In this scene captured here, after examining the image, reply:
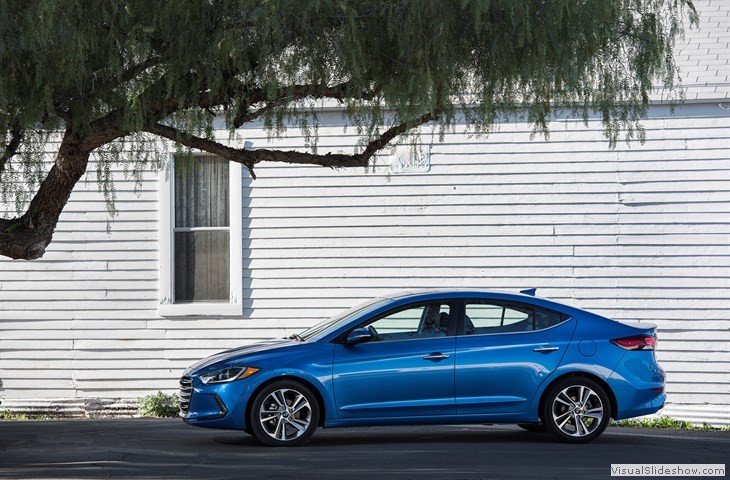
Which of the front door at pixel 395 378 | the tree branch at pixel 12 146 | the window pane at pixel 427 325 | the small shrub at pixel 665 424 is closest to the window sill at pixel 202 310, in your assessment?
the window pane at pixel 427 325

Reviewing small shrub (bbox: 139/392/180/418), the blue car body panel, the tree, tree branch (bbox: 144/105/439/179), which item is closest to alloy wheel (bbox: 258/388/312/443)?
the blue car body panel

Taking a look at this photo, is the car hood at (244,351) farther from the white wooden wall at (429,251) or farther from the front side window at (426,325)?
the white wooden wall at (429,251)

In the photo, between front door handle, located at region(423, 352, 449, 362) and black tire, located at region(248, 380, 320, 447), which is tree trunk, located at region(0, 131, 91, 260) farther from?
front door handle, located at region(423, 352, 449, 362)

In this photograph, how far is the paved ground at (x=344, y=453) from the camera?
8.78 meters

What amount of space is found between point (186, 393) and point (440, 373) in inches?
92.7

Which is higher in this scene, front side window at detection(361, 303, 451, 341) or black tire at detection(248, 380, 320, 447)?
front side window at detection(361, 303, 451, 341)

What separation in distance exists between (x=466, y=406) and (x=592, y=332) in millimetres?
1381

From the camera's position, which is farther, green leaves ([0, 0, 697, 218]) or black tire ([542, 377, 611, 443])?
black tire ([542, 377, 611, 443])

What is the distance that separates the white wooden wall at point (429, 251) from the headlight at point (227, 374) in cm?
422

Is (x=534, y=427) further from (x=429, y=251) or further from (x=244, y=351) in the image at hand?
Answer: (x=429, y=251)

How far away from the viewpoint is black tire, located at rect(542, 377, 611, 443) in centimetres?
1038

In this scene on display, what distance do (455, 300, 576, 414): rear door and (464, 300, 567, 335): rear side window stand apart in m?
0.06

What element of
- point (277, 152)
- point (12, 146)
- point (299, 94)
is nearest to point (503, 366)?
point (277, 152)

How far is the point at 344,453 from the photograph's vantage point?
9.85 metres
